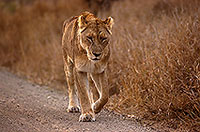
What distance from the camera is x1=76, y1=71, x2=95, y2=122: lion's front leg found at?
5.97 meters

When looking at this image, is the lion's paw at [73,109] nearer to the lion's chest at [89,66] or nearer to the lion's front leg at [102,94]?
the lion's front leg at [102,94]

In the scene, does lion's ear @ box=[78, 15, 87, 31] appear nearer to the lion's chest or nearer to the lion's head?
the lion's head

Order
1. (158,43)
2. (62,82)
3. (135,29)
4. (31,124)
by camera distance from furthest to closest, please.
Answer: (62,82)
(135,29)
(158,43)
(31,124)

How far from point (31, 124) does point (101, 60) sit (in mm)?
1395

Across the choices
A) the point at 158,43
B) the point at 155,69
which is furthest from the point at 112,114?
the point at 158,43

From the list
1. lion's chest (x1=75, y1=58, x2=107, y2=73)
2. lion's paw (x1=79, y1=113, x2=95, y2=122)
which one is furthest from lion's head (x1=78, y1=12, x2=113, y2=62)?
lion's paw (x1=79, y1=113, x2=95, y2=122)

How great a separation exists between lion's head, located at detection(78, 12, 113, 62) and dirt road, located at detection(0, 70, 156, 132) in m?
1.02

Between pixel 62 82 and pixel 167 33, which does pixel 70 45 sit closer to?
pixel 167 33

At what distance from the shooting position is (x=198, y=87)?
5699 millimetres

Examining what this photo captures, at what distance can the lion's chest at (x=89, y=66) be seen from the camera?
6000 millimetres

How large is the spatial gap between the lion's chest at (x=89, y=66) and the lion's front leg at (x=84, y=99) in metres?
0.12

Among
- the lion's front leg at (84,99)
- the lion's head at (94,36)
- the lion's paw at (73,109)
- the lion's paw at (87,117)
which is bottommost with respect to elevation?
the lion's paw at (73,109)

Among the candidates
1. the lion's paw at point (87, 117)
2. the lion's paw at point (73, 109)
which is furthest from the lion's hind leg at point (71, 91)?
the lion's paw at point (87, 117)

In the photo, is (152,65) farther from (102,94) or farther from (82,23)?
(82,23)
